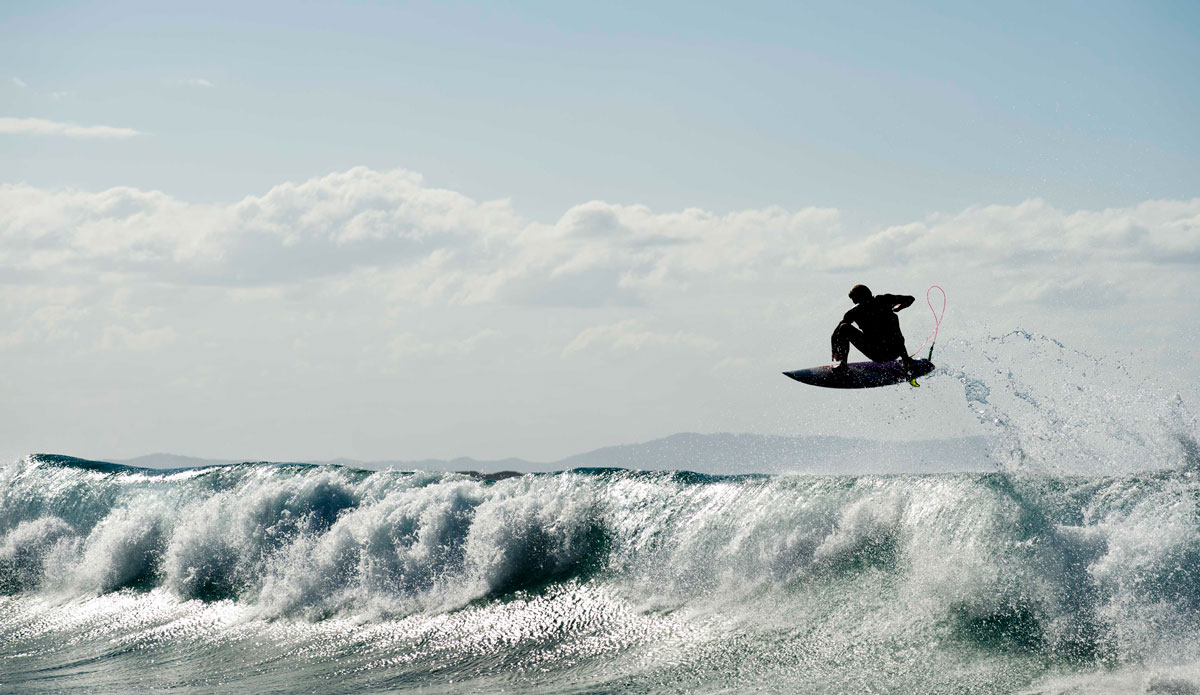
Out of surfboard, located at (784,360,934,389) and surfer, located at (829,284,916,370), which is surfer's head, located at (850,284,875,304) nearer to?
surfer, located at (829,284,916,370)

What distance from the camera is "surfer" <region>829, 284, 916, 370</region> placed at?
13.8 meters

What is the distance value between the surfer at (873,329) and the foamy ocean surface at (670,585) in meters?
1.27

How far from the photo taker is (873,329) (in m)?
14.0

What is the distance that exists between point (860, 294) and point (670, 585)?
4721 mm

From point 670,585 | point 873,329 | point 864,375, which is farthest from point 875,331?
A: point 670,585

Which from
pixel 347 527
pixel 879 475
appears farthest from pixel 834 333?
pixel 347 527

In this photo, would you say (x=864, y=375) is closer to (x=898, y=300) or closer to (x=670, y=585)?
(x=898, y=300)

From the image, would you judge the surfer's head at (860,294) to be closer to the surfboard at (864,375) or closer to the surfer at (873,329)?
the surfer at (873,329)

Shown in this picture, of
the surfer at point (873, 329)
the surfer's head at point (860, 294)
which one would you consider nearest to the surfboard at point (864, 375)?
the surfer at point (873, 329)

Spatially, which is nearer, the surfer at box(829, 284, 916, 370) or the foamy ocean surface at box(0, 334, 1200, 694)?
the foamy ocean surface at box(0, 334, 1200, 694)

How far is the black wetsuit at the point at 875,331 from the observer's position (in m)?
13.8

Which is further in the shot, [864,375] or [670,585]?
[864,375]

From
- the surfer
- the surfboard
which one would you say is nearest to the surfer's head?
the surfer

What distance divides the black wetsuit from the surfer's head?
0.07 m
